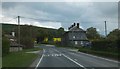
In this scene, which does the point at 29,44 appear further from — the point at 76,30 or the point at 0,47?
the point at 0,47

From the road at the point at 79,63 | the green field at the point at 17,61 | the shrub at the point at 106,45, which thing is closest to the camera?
the road at the point at 79,63

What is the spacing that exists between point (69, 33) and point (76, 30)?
3.83 m

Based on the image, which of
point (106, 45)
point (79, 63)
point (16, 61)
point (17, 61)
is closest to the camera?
point (79, 63)

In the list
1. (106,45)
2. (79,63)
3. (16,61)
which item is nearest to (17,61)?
(16,61)

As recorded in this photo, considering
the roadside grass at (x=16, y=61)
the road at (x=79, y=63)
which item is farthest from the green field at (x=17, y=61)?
the road at (x=79, y=63)

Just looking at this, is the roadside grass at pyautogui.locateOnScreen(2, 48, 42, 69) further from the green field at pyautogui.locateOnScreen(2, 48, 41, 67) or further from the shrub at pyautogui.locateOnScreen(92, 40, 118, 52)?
the shrub at pyautogui.locateOnScreen(92, 40, 118, 52)

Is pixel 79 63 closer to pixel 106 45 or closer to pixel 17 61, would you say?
pixel 17 61

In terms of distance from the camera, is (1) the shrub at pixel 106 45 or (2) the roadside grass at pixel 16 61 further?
(1) the shrub at pixel 106 45

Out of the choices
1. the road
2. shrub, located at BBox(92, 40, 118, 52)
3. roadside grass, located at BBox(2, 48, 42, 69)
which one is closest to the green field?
roadside grass, located at BBox(2, 48, 42, 69)

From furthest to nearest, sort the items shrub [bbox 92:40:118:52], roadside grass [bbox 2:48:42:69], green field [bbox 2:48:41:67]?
shrub [bbox 92:40:118:52] < green field [bbox 2:48:41:67] < roadside grass [bbox 2:48:42:69]

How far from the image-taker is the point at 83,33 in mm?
145625

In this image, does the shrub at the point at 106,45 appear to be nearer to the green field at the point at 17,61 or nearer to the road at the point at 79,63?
the road at the point at 79,63

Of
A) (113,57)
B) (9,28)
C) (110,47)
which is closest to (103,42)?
(110,47)

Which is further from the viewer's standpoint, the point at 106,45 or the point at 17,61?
the point at 106,45
